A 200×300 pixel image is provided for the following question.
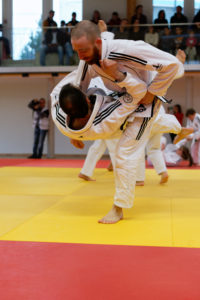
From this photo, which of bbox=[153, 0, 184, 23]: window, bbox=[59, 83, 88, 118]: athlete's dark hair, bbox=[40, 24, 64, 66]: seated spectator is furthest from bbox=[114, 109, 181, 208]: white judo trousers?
bbox=[153, 0, 184, 23]: window

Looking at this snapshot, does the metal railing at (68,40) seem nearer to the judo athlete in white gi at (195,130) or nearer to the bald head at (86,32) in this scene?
the judo athlete in white gi at (195,130)

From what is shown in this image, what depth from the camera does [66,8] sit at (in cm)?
1458

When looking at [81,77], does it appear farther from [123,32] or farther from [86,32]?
[123,32]

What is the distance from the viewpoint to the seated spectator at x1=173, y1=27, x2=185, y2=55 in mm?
10781

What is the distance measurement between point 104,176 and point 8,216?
302 cm

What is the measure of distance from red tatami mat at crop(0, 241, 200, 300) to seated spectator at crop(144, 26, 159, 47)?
31.4 feet

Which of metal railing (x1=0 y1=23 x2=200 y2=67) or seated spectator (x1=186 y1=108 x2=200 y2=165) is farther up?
metal railing (x1=0 y1=23 x2=200 y2=67)

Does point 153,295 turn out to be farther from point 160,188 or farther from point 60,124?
point 160,188

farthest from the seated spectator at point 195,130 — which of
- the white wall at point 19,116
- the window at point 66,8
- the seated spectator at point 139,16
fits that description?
the window at point 66,8

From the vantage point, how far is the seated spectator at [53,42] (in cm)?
1164

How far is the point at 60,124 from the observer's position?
9.57 ft

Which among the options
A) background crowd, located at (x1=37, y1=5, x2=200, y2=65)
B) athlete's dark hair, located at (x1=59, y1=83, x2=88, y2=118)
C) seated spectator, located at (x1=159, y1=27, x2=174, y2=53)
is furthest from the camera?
background crowd, located at (x1=37, y1=5, x2=200, y2=65)

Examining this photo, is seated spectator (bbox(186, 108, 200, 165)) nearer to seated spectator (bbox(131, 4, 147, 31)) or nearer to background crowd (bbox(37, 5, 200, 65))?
background crowd (bbox(37, 5, 200, 65))

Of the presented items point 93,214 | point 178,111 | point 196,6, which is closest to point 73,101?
point 93,214
